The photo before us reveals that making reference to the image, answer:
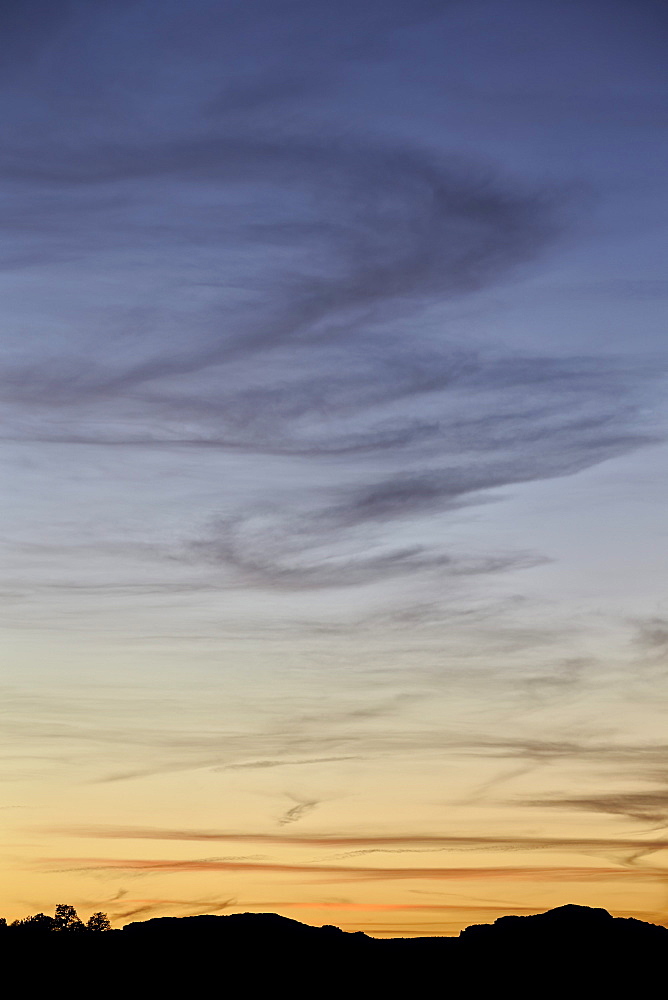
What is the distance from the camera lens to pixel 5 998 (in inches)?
7451

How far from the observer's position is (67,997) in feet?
652

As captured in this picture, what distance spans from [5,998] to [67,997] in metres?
13.1
